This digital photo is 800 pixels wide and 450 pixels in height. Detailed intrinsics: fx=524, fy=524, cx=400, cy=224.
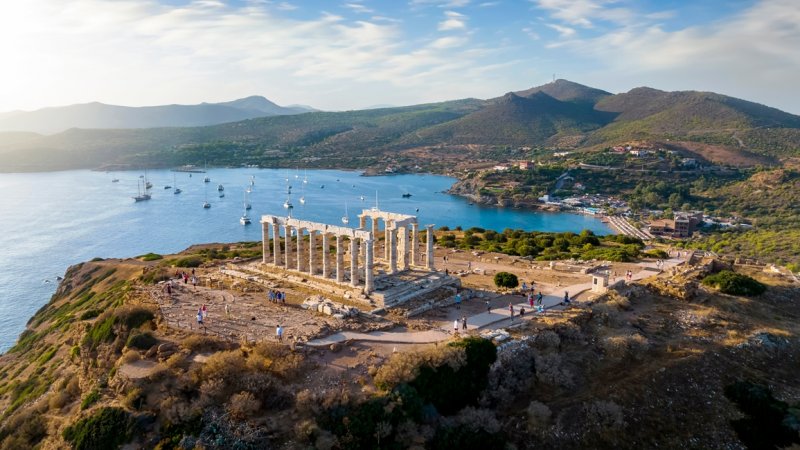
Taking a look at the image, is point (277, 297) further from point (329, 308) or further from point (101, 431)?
point (101, 431)

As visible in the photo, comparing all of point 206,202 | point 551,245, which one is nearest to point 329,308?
point 551,245

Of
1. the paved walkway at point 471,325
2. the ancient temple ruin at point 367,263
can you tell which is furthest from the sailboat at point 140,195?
the paved walkway at point 471,325

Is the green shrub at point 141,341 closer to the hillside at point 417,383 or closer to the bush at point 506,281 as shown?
the hillside at point 417,383

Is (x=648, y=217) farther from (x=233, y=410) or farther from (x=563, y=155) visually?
(x=233, y=410)

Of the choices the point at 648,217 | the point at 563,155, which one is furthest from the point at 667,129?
the point at 648,217

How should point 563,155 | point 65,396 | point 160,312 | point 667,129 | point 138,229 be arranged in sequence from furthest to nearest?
1. point 667,129
2. point 563,155
3. point 138,229
4. point 160,312
5. point 65,396

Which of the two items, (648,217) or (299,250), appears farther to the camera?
(648,217)

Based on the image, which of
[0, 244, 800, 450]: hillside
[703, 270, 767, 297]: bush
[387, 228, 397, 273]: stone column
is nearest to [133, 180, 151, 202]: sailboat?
[0, 244, 800, 450]: hillside
